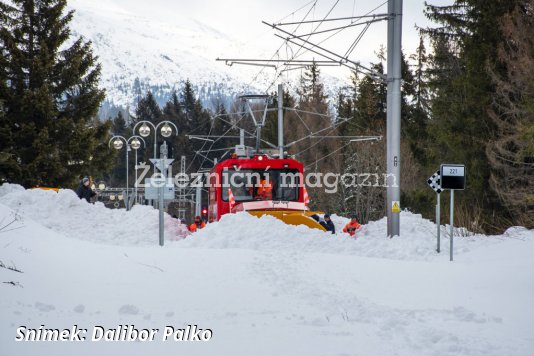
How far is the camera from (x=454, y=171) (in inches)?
536

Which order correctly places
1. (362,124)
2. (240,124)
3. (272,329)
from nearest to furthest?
(272,329)
(362,124)
(240,124)

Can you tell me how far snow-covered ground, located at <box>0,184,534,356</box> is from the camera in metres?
5.75

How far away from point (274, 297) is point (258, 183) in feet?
36.7

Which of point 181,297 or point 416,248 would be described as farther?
point 416,248

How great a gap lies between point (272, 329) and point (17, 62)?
2679 centimetres

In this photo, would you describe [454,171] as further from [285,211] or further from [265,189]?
[265,189]

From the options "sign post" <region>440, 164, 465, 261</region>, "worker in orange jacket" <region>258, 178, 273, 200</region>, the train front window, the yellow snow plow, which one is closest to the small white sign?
"sign post" <region>440, 164, 465, 261</region>

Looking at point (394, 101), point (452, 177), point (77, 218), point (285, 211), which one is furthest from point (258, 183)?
point (452, 177)

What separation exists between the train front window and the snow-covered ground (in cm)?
513

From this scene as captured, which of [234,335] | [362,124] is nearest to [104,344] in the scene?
[234,335]

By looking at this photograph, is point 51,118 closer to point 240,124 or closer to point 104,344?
point 104,344

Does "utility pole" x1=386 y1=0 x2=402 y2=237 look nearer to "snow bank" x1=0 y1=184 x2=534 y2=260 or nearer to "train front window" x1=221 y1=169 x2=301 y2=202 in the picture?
"snow bank" x1=0 y1=184 x2=534 y2=260

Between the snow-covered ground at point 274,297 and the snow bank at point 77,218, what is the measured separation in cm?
683

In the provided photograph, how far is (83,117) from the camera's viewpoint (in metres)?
31.7
